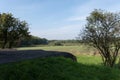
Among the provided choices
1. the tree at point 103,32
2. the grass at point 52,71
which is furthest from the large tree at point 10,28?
the grass at point 52,71

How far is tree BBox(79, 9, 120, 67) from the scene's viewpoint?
20.1 metres

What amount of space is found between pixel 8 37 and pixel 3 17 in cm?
211

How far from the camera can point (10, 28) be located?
89.2 feet

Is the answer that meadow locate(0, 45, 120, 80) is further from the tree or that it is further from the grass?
the tree

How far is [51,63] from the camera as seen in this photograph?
877 cm

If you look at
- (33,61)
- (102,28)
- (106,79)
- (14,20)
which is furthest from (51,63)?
(14,20)

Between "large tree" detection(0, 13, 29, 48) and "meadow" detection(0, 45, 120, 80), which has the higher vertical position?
"large tree" detection(0, 13, 29, 48)

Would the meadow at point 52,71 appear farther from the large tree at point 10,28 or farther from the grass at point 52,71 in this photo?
the large tree at point 10,28

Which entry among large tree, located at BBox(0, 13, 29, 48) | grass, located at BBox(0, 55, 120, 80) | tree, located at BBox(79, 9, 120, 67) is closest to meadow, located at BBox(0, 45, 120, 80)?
grass, located at BBox(0, 55, 120, 80)

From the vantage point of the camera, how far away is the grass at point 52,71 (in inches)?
300

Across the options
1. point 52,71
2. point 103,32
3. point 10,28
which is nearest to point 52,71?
point 52,71

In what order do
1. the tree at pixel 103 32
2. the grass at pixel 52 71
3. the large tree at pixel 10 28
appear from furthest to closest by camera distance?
the large tree at pixel 10 28, the tree at pixel 103 32, the grass at pixel 52 71

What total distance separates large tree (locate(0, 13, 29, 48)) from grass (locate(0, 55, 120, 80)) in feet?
60.2

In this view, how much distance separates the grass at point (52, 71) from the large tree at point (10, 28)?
60.2 ft
